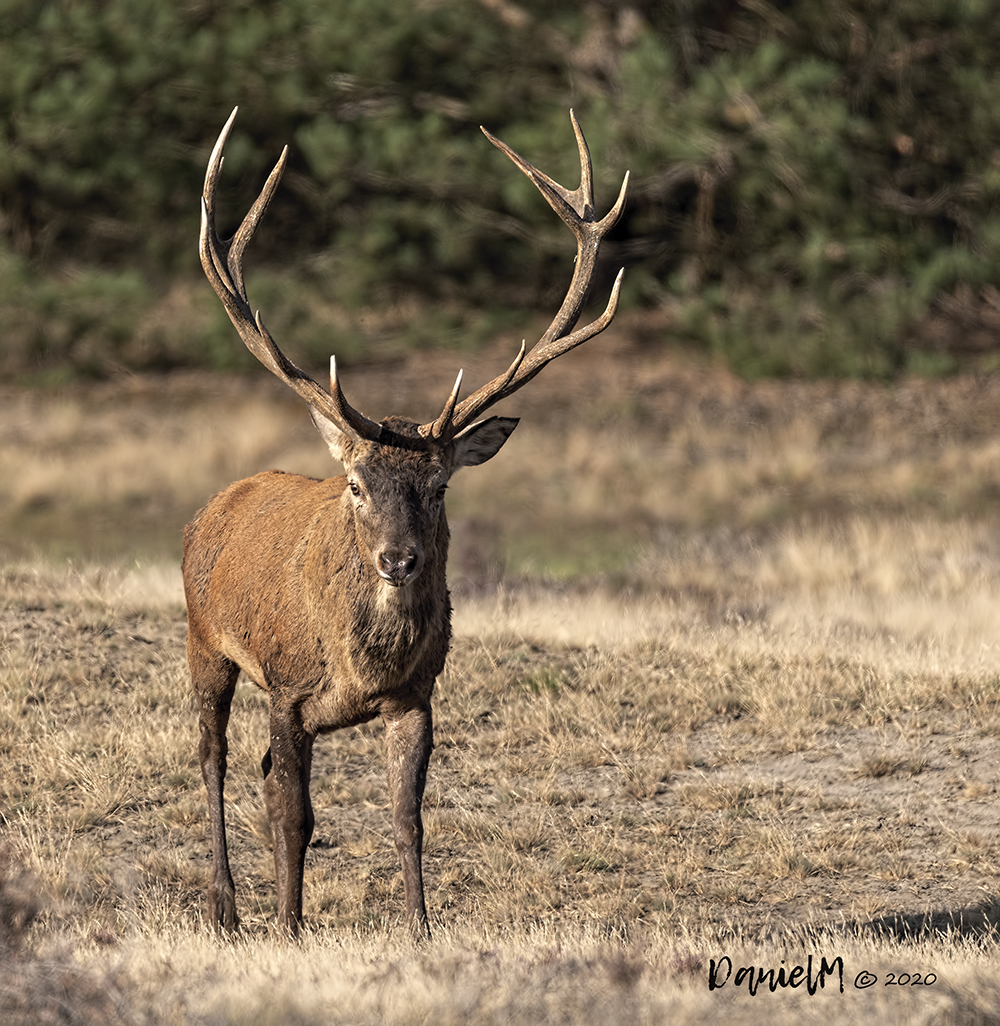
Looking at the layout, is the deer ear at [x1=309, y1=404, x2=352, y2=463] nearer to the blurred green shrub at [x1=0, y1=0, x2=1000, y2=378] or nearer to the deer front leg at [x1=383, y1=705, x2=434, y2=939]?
the deer front leg at [x1=383, y1=705, x2=434, y2=939]

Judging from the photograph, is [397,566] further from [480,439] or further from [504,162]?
[504,162]

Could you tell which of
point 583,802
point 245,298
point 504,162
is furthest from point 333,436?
point 504,162

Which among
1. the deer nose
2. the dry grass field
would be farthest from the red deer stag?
the dry grass field

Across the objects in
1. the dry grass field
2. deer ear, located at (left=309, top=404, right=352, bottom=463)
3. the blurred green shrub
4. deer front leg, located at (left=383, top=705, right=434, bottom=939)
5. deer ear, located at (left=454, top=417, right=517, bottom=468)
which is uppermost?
deer ear, located at (left=309, top=404, right=352, bottom=463)

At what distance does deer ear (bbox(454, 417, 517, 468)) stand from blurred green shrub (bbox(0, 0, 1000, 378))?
13.3m

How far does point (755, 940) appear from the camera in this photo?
6633mm

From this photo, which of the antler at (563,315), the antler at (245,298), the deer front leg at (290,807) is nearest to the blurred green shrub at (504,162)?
the antler at (563,315)

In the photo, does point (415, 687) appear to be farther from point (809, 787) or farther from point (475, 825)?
point (809, 787)

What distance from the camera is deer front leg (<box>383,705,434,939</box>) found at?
6359 mm

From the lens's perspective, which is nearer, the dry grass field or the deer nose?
the dry grass field

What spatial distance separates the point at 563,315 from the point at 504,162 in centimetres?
1394

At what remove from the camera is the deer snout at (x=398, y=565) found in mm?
5828

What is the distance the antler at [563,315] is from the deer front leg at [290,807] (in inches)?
51.2

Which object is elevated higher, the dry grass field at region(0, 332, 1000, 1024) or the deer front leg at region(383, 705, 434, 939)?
the deer front leg at region(383, 705, 434, 939)
